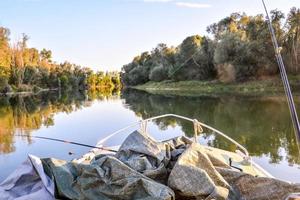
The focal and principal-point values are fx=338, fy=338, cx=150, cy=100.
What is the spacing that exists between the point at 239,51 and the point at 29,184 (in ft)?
104

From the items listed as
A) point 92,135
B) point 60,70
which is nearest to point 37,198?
point 92,135

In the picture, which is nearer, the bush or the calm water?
the calm water

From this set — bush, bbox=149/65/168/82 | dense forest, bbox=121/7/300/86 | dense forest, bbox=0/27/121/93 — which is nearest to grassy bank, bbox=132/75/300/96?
dense forest, bbox=121/7/300/86

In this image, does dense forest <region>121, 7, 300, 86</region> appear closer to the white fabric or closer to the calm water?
the calm water

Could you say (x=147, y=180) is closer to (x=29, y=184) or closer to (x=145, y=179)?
(x=145, y=179)

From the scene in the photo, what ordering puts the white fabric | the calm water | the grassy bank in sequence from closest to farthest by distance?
1. the white fabric
2. the calm water
3. the grassy bank

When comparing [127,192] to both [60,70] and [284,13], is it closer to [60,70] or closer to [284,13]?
[284,13]

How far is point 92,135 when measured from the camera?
34.7 ft

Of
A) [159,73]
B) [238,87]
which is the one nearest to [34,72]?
[159,73]

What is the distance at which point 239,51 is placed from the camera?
108 feet

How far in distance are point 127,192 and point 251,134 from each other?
25.2 ft

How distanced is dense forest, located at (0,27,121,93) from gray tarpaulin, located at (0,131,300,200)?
141ft

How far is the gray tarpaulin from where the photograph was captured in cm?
261

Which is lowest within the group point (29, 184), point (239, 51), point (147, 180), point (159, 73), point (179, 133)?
point (179, 133)
